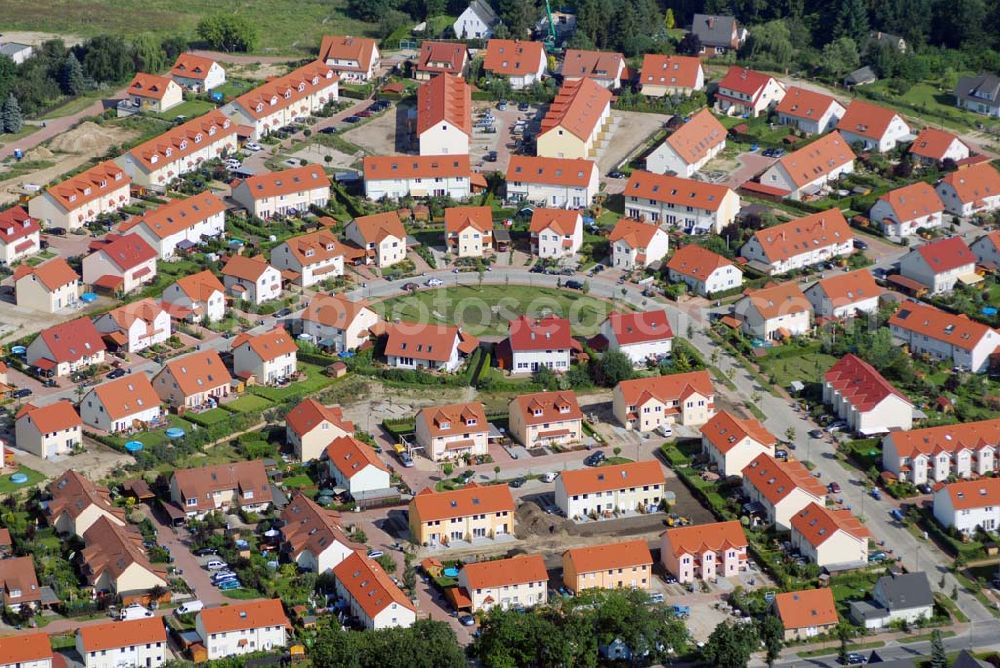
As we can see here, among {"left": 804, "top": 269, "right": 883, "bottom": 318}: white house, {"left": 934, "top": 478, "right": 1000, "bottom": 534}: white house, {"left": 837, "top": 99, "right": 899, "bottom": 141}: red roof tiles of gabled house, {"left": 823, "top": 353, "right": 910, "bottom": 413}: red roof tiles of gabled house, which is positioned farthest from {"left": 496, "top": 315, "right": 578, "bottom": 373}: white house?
{"left": 837, "top": 99, "right": 899, "bottom": 141}: red roof tiles of gabled house

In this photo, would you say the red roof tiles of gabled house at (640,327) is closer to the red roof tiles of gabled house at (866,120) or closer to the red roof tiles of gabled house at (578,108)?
the red roof tiles of gabled house at (578,108)

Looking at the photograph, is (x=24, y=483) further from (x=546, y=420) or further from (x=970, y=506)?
(x=970, y=506)

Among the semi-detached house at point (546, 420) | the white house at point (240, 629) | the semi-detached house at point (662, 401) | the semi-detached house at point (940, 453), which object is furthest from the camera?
the semi-detached house at point (662, 401)

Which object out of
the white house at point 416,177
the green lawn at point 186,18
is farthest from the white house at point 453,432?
the green lawn at point 186,18

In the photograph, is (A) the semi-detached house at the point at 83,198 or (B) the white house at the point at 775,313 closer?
(B) the white house at the point at 775,313

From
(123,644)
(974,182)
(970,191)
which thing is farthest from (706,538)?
(974,182)

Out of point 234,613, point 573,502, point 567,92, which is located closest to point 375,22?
point 567,92

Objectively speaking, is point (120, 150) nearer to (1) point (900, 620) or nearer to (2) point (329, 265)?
(2) point (329, 265)
